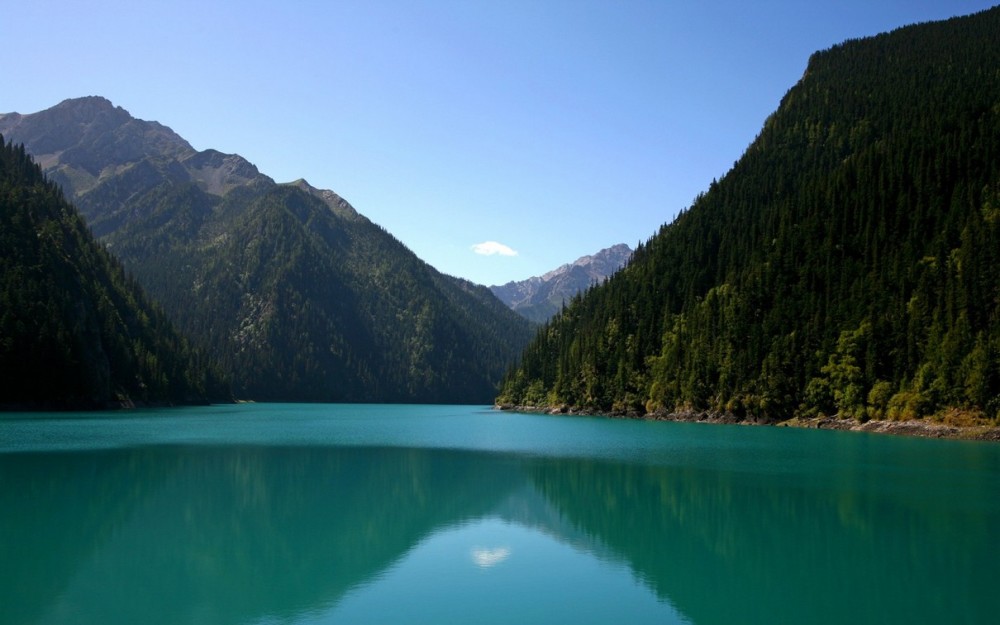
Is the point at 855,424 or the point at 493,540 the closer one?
the point at 493,540

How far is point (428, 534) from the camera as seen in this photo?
93.0ft

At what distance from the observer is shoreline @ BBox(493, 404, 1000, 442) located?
7419cm

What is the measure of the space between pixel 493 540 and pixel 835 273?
101418mm

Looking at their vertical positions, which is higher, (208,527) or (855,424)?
(855,424)

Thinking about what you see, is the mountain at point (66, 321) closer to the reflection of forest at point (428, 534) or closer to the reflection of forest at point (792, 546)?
the reflection of forest at point (428, 534)

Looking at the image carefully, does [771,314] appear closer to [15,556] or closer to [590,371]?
[590,371]

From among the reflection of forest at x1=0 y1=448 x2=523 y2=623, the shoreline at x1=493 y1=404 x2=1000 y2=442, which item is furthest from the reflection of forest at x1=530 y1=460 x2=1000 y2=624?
the shoreline at x1=493 y1=404 x2=1000 y2=442

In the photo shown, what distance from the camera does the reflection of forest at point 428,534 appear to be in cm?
1930

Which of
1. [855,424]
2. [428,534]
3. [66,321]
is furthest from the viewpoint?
[66,321]

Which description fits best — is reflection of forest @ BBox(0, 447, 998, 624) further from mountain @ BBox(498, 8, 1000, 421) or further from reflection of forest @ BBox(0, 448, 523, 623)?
mountain @ BBox(498, 8, 1000, 421)

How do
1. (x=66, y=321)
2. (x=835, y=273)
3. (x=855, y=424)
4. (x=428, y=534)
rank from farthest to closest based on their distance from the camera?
(x=66, y=321), (x=835, y=273), (x=855, y=424), (x=428, y=534)

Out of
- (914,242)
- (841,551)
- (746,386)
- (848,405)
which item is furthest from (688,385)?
(841,551)

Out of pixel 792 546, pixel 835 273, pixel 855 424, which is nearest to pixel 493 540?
pixel 792 546

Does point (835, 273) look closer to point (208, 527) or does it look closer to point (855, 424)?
point (855, 424)
